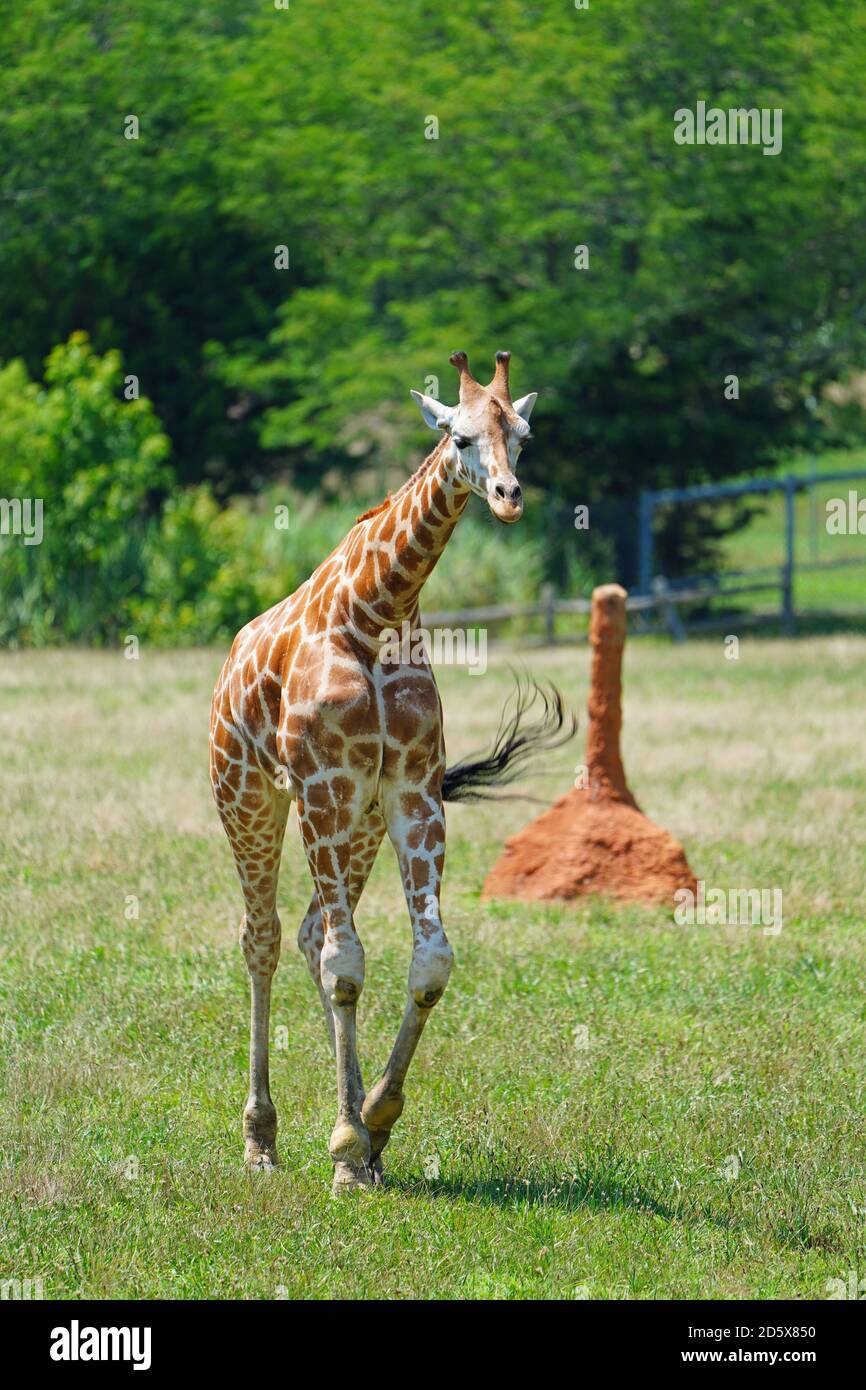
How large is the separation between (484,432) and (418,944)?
1702mm

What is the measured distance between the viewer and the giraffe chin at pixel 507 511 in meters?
5.34

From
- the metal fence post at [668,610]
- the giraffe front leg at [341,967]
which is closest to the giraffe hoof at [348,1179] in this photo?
the giraffe front leg at [341,967]

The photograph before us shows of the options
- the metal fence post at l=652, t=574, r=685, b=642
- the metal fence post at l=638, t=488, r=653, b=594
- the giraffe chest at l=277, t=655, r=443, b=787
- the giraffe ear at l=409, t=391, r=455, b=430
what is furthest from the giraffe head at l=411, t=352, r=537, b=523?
the metal fence post at l=638, t=488, r=653, b=594

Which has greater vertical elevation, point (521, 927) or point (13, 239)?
point (13, 239)

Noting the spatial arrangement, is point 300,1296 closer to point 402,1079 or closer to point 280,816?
point 402,1079

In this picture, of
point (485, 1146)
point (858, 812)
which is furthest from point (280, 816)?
point (858, 812)

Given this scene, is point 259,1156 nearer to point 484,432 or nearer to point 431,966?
point 431,966

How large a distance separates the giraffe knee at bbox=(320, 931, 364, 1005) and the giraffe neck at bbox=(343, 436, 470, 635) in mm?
1086

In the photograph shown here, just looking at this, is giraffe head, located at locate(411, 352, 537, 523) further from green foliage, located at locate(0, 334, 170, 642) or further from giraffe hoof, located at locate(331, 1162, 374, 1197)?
green foliage, located at locate(0, 334, 170, 642)

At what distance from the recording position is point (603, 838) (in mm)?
10984

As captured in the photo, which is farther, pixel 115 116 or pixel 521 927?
pixel 115 116

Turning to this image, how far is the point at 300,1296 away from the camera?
18.2 ft
